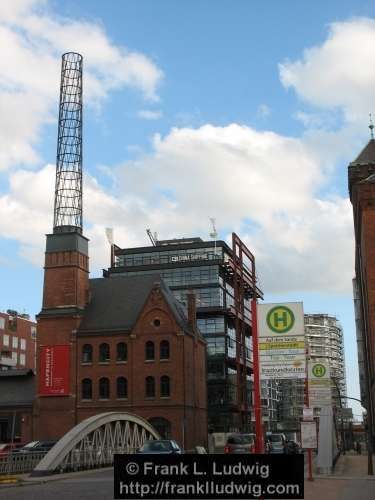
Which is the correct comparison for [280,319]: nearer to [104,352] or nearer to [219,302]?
[104,352]

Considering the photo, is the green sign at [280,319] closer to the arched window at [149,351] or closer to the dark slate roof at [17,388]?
the arched window at [149,351]

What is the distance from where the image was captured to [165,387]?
6481 centimetres

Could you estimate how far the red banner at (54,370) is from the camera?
215ft

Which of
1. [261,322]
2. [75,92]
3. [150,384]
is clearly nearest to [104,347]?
[150,384]

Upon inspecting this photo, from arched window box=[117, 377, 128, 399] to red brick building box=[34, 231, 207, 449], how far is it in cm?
9

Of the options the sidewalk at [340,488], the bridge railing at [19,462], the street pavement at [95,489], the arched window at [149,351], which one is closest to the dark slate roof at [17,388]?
the arched window at [149,351]

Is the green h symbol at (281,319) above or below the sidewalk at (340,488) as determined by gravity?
above

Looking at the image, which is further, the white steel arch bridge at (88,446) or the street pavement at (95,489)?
the white steel arch bridge at (88,446)

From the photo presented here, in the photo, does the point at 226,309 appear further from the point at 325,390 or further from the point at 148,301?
the point at 325,390

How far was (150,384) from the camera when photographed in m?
65.3

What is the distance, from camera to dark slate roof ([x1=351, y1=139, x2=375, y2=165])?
65.0 metres

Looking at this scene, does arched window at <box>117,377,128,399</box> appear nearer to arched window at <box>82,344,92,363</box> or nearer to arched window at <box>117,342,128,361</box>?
arched window at <box>117,342,128,361</box>

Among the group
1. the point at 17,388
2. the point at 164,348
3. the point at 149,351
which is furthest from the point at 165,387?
the point at 17,388

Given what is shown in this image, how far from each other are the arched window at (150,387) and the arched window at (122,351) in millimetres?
3044
